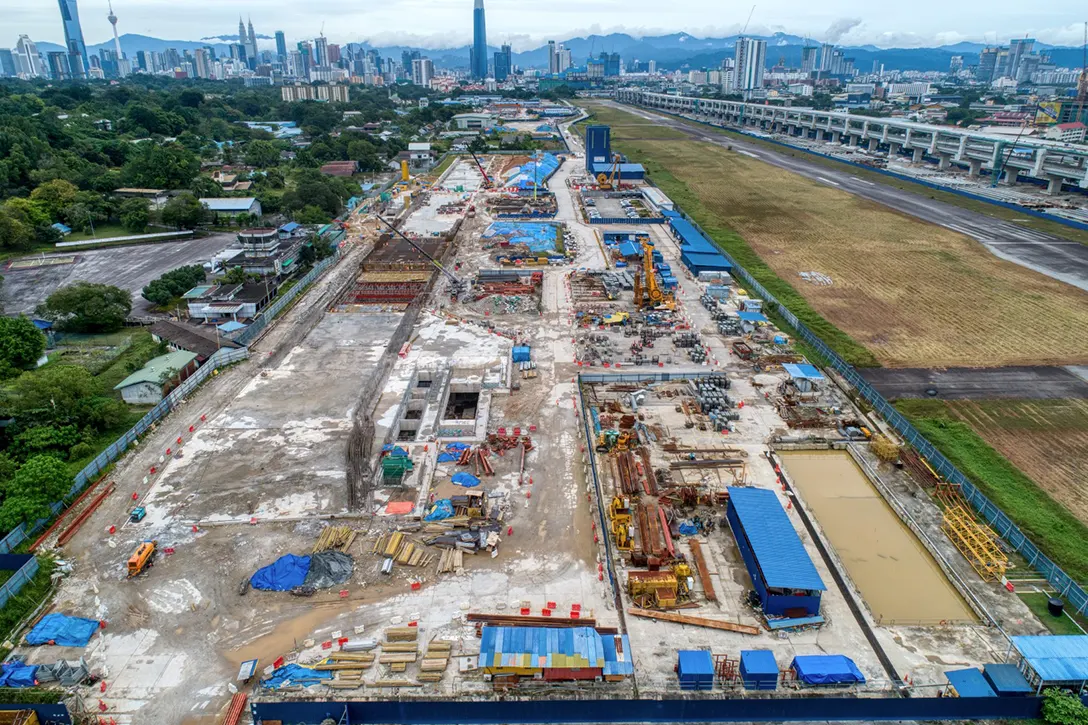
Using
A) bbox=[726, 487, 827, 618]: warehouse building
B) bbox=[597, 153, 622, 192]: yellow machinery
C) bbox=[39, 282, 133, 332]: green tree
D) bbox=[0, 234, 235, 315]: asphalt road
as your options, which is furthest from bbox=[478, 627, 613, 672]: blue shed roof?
bbox=[597, 153, 622, 192]: yellow machinery

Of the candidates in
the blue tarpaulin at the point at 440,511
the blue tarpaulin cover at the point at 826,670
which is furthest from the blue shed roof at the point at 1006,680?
the blue tarpaulin at the point at 440,511

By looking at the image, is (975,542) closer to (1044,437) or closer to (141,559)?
(1044,437)

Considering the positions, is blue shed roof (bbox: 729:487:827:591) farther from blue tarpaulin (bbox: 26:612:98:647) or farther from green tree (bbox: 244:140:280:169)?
green tree (bbox: 244:140:280:169)

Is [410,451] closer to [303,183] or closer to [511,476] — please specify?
[511,476]

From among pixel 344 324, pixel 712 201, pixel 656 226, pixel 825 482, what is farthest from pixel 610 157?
pixel 825 482

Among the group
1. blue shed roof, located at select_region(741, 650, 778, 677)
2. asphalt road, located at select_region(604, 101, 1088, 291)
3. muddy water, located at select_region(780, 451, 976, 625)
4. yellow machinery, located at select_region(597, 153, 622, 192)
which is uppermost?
yellow machinery, located at select_region(597, 153, 622, 192)

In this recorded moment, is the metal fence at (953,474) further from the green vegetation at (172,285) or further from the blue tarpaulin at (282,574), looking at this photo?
the green vegetation at (172,285)
